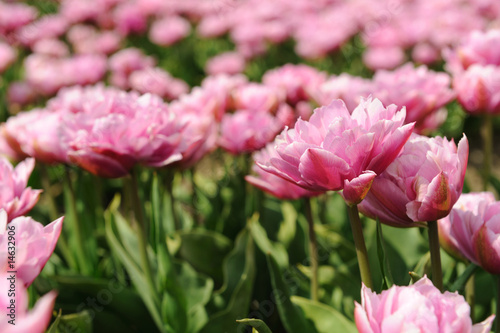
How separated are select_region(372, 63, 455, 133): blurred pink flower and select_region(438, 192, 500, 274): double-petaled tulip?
0.46 m

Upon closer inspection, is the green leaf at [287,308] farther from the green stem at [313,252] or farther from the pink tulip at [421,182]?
the pink tulip at [421,182]

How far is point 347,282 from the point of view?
3.70 feet

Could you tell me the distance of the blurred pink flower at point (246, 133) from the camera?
138cm

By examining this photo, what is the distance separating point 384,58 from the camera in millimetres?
2645

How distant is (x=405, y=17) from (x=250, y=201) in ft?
7.07

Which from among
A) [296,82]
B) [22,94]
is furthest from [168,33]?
[296,82]

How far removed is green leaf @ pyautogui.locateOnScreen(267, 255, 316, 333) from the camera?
3.17 feet

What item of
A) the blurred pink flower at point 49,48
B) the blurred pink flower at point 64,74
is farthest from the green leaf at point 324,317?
the blurred pink flower at point 49,48

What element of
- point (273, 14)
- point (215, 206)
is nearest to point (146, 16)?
point (273, 14)

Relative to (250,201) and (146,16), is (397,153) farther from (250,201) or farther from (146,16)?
(146,16)

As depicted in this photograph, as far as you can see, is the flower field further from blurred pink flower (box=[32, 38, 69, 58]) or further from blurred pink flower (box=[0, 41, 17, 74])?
blurred pink flower (box=[32, 38, 69, 58])

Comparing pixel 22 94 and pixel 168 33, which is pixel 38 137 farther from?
pixel 168 33

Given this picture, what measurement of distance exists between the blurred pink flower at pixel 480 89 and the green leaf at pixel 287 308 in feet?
2.35

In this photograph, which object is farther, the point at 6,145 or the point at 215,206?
the point at 215,206
